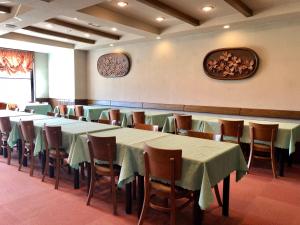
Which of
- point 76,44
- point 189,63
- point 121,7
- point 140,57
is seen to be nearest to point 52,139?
point 121,7

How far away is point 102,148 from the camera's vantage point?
2469mm

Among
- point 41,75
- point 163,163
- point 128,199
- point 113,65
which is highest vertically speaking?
point 113,65

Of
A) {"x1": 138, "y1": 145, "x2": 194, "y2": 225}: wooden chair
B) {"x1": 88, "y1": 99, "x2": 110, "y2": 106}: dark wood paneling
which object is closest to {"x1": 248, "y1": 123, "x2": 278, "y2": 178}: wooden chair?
{"x1": 138, "y1": 145, "x2": 194, "y2": 225}: wooden chair

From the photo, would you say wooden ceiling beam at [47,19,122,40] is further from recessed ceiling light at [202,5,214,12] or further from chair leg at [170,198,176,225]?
chair leg at [170,198,176,225]

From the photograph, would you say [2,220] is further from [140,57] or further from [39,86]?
[39,86]

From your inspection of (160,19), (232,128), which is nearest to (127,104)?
(160,19)

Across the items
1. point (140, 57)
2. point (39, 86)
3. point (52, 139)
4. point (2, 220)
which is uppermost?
point (140, 57)

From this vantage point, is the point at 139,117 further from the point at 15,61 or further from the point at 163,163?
the point at 15,61

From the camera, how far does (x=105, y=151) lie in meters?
2.46

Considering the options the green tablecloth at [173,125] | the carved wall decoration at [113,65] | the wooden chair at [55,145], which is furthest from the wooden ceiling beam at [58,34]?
the green tablecloth at [173,125]

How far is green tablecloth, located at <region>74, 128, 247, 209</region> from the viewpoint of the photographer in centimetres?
194

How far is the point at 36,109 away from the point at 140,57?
3.45m

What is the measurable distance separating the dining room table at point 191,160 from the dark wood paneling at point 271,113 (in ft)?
9.12

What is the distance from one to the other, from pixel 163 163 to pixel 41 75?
27.0ft
